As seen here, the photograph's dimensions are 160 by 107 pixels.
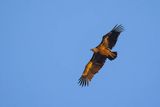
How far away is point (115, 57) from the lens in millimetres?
23766

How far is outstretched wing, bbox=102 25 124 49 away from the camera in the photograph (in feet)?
79.4

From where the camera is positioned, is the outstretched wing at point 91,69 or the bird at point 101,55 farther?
the outstretched wing at point 91,69

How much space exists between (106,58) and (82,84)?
2325mm

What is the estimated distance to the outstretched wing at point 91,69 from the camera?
83.1ft

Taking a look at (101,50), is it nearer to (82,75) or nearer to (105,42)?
(105,42)

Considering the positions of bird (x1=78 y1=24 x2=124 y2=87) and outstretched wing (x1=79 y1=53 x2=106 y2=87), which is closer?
bird (x1=78 y1=24 x2=124 y2=87)

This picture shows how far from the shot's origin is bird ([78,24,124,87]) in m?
24.1

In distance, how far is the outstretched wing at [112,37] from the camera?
24.2m

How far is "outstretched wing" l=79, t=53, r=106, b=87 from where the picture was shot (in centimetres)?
2533

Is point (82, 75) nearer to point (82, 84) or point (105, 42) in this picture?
point (82, 84)

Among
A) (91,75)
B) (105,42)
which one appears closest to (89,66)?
(91,75)

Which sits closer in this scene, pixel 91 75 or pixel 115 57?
pixel 115 57

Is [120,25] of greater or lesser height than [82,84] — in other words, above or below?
above

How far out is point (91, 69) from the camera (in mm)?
Result: 25609
